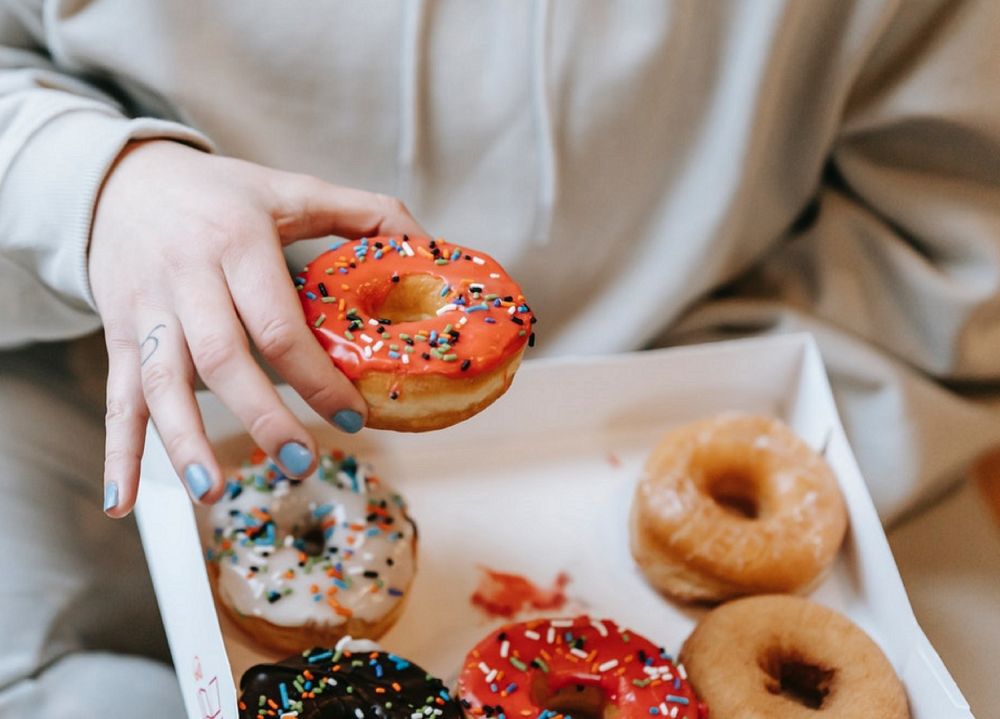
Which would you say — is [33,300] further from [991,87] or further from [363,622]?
[991,87]

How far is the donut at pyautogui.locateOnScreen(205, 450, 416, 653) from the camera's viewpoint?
3.73 feet

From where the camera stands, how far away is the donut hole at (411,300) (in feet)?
3.30

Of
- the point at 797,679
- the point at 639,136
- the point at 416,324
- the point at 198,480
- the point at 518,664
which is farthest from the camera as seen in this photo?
the point at 639,136

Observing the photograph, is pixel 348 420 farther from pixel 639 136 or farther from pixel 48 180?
pixel 639 136

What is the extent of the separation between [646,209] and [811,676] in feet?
1.85

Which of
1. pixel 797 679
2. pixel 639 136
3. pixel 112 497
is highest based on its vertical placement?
pixel 639 136

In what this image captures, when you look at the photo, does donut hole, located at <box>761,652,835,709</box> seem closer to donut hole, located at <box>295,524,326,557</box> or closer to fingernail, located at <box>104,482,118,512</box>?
donut hole, located at <box>295,524,326,557</box>

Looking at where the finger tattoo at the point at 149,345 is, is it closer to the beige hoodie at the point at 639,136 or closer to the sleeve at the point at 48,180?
the sleeve at the point at 48,180

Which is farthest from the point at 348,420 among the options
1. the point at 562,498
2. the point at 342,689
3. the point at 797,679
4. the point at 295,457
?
the point at 797,679

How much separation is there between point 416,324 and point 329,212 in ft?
0.52

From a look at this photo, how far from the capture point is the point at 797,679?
3.84 feet

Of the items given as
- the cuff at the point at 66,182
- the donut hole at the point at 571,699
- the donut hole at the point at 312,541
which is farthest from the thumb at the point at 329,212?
the donut hole at the point at 571,699

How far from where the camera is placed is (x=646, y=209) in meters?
1.33

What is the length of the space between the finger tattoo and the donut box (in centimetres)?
20
